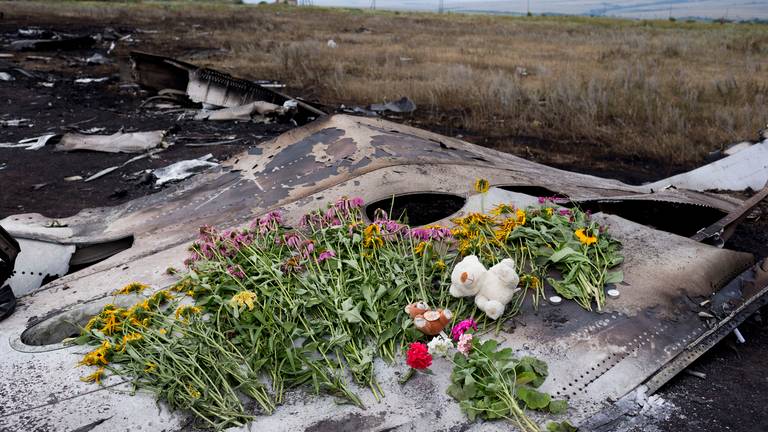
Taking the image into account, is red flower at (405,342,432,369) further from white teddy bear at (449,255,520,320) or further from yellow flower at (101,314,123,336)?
yellow flower at (101,314,123,336)

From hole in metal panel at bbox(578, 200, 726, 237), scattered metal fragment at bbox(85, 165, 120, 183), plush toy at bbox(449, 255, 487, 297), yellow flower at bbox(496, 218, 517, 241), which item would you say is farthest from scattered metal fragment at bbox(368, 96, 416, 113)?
plush toy at bbox(449, 255, 487, 297)

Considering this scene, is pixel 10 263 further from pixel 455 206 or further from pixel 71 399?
pixel 455 206

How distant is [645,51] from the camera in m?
19.9

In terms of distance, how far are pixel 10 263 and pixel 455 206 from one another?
10.5 feet

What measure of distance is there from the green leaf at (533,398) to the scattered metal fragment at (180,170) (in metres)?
5.87

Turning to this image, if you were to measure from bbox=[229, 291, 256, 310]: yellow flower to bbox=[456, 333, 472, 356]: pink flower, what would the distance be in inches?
42.3

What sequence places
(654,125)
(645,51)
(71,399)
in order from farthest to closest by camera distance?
(645,51), (654,125), (71,399)

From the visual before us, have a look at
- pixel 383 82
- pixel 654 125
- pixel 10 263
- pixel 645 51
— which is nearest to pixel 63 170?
pixel 10 263

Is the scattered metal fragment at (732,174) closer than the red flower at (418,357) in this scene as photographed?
No

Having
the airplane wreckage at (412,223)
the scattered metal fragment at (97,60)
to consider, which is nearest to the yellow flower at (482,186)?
the airplane wreckage at (412,223)

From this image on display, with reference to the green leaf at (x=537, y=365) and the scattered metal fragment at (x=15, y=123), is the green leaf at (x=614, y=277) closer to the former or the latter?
the green leaf at (x=537, y=365)

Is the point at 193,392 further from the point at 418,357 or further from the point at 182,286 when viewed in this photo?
the point at 418,357

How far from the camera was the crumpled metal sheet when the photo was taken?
272 cm

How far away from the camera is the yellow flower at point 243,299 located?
306cm
